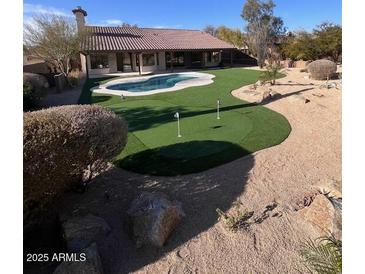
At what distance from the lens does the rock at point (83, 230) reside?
528 centimetres

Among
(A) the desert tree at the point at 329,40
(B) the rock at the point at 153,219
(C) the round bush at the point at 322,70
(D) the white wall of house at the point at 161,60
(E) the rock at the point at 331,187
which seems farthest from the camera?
(D) the white wall of house at the point at 161,60

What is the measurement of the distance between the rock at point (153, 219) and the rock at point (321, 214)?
266cm

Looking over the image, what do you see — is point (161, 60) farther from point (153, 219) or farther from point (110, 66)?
point (153, 219)

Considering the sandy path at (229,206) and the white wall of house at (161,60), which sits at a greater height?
the white wall of house at (161,60)

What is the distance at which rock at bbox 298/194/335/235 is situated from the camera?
18.6 feet

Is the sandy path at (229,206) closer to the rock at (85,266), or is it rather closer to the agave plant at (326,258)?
the rock at (85,266)

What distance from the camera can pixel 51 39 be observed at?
26906mm

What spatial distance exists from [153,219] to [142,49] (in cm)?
3282

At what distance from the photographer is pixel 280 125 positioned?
1241 cm

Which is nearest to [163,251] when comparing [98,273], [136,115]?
[98,273]

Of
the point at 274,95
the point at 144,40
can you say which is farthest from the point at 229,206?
the point at 144,40

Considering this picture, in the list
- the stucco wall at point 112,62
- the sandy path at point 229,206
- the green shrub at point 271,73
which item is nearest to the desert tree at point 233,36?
the stucco wall at point 112,62
